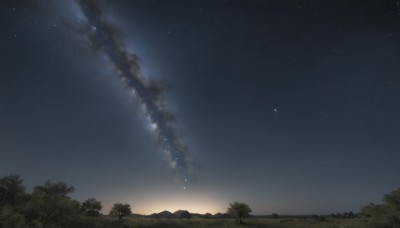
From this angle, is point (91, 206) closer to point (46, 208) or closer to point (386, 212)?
point (46, 208)

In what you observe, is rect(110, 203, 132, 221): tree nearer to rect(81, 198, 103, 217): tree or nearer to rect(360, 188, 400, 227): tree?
rect(81, 198, 103, 217): tree

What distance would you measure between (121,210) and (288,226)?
28.6 m

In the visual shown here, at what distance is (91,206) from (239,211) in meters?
26.6

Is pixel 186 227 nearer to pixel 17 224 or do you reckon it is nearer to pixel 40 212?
pixel 40 212

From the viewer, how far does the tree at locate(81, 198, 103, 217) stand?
49.9 metres

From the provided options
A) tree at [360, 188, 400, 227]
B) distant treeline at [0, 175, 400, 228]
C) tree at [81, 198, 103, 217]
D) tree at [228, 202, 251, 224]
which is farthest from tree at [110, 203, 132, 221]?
tree at [360, 188, 400, 227]

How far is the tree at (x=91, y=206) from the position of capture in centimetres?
4991

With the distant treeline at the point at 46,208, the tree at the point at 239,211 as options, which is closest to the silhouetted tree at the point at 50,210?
the distant treeline at the point at 46,208

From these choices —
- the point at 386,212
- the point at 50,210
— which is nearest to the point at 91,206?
the point at 50,210

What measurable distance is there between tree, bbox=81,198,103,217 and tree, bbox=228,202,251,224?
947 inches

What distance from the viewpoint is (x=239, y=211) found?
55625 mm

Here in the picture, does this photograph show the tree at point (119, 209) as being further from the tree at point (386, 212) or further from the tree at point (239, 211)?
the tree at point (386, 212)

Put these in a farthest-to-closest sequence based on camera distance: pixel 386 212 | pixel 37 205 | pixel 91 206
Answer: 1. pixel 91 206
2. pixel 386 212
3. pixel 37 205

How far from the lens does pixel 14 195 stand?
29016 millimetres
